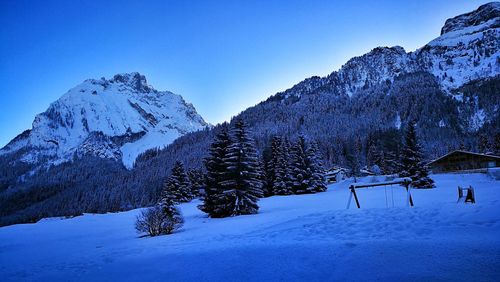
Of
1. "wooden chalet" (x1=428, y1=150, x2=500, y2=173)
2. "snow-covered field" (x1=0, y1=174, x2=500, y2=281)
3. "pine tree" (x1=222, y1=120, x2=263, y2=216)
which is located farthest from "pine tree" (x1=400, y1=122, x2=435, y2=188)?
"snow-covered field" (x1=0, y1=174, x2=500, y2=281)

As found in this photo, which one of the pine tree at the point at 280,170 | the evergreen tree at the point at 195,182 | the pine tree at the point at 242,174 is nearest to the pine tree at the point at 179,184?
the evergreen tree at the point at 195,182

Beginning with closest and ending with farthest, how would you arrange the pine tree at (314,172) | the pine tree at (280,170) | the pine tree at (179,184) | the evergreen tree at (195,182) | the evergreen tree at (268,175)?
1. the pine tree at (314,172)
2. the pine tree at (280,170)
3. the evergreen tree at (268,175)
4. the pine tree at (179,184)
5. the evergreen tree at (195,182)

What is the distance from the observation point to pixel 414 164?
35250 mm

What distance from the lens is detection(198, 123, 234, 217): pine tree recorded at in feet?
80.3

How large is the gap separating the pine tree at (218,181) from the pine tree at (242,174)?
425 mm

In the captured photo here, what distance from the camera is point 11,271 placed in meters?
10.2

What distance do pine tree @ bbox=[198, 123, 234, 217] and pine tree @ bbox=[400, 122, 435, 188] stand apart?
23.1m

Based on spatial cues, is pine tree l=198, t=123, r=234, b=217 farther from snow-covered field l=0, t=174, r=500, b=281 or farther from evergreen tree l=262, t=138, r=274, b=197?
evergreen tree l=262, t=138, r=274, b=197

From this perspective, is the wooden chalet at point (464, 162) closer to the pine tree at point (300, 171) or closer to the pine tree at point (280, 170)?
the pine tree at point (300, 171)

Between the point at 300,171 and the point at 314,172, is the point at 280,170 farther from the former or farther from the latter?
the point at 314,172

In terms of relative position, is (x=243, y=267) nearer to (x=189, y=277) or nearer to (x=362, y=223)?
(x=189, y=277)

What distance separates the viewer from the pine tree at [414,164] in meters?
33.8

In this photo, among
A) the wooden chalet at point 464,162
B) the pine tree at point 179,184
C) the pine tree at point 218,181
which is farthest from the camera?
the pine tree at point 179,184

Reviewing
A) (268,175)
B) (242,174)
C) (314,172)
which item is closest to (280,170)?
(268,175)
